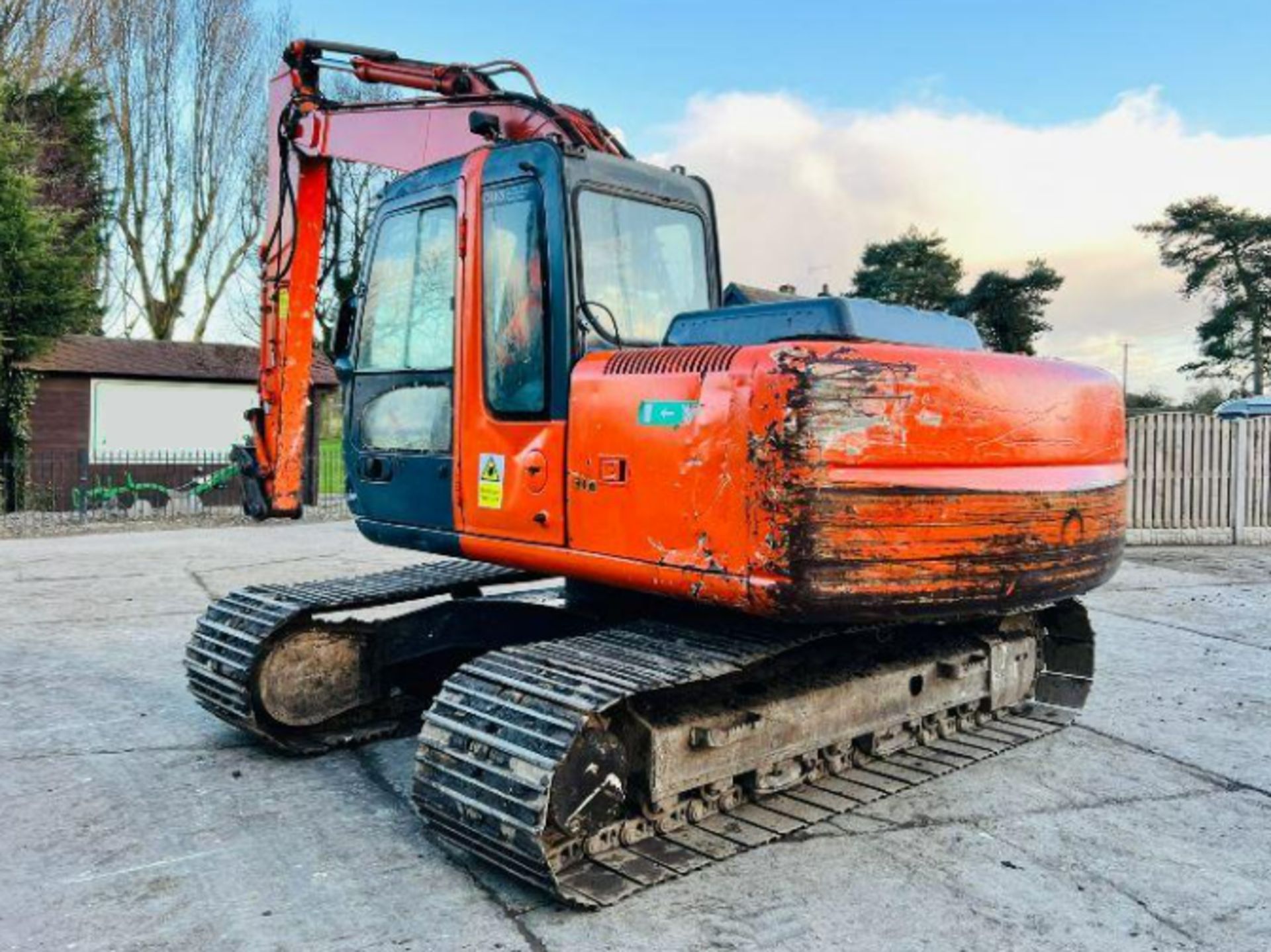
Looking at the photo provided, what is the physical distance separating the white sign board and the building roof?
0.21 m

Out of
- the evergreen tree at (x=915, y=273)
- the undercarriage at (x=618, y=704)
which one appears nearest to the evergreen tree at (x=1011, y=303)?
the evergreen tree at (x=915, y=273)

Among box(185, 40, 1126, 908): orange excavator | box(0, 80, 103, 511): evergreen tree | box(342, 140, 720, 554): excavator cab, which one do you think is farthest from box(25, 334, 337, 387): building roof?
box(342, 140, 720, 554): excavator cab

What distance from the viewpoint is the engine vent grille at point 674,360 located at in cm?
353

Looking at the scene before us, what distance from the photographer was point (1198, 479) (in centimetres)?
1375

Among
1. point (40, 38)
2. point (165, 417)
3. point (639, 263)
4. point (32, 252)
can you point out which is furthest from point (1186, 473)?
point (40, 38)

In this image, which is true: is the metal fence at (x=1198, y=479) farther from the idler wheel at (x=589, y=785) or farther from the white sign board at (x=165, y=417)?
the white sign board at (x=165, y=417)

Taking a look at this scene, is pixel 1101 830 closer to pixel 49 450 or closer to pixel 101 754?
pixel 101 754

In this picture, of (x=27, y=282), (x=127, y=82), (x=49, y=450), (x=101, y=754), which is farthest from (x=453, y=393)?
(x=127, y=82)

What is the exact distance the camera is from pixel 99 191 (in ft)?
85.8

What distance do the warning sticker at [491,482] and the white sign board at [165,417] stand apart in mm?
18351

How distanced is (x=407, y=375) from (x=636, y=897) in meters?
2.32

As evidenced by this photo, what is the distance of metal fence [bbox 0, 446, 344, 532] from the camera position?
18078mm

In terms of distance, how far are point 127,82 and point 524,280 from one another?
96.7 ft

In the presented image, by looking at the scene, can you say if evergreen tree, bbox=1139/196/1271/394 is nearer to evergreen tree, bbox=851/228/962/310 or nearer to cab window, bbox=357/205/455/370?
evergreen tree, bbox=851/228/962/310
